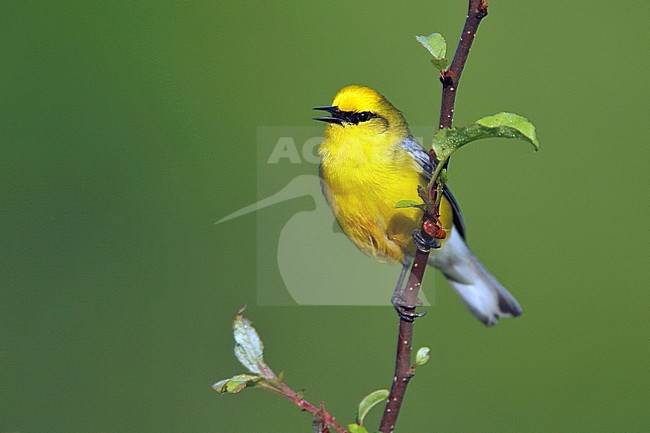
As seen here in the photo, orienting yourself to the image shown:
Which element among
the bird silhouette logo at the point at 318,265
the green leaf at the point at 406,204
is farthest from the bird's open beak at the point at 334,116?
the green leaf at the point at 406,204

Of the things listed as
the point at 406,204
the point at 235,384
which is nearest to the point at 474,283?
the point at 406,204

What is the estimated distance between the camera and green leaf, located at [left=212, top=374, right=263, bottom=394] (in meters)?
1.48

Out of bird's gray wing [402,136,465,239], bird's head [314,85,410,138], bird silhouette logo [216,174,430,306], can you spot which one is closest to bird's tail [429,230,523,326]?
bird silhouette logo [216,174,430,306]

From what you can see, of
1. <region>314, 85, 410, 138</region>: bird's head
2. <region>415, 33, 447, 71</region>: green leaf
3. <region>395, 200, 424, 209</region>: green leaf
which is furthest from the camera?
<region>314, 85, 410, 138</region>: bird's head

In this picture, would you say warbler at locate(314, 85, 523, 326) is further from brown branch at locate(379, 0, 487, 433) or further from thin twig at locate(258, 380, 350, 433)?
thin twig at locate(258, 380, 350, 433)

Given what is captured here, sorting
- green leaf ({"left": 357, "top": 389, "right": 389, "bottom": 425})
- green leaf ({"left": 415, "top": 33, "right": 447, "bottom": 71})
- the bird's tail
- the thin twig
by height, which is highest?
green leaf ({"left": 415, "top": 33, "right": 447, "bottom": 71})

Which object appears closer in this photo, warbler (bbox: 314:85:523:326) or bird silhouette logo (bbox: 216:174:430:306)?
warbler (bbox: 314:85:523:326)

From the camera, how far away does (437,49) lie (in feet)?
4.67

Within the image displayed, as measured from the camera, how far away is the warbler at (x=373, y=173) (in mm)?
2643

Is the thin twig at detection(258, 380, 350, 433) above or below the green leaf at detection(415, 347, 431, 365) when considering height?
below

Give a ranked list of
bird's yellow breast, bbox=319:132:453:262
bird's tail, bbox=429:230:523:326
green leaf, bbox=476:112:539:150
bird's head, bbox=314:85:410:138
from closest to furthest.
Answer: green leaf, bbox=476:112:539:150
bird's yellow breast, bbox=319:132:453:262
bird's head, bbox=314:85:410:138
bird's tail, bbox=429:230:523:326

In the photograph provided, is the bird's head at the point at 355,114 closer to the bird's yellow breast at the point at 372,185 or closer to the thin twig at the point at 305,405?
the bird's yellow breast at the point at 372,185

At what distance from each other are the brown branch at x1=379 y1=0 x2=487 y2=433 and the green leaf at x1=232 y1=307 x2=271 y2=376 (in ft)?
0.86

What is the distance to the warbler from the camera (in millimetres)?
2643
